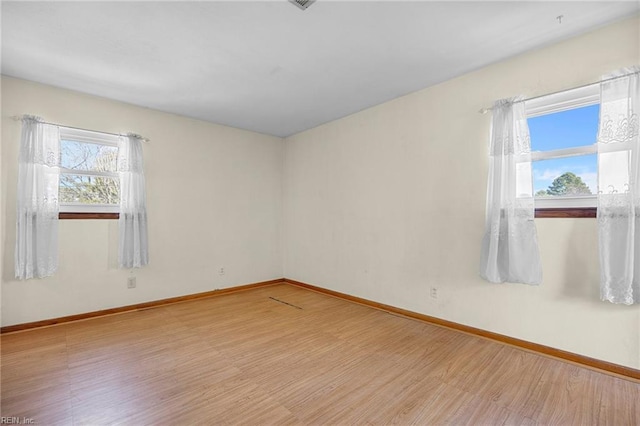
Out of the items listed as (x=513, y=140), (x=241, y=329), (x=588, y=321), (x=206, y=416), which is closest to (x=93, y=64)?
(x=241, y=329)

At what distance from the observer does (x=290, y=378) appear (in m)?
2.03

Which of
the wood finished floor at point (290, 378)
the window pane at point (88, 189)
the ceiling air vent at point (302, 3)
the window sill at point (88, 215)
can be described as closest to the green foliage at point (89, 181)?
the window pane at point (88, 189)

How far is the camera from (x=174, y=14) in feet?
Answer: 6.48

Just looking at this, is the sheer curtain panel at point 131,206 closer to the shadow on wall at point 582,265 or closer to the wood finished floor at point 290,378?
the wood finished floor at point 290,378

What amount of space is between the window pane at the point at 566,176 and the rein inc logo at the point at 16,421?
3.82 metres

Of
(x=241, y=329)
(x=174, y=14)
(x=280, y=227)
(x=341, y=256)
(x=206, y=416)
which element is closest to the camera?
(x=206, y=416)

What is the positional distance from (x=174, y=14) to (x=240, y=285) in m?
3.59

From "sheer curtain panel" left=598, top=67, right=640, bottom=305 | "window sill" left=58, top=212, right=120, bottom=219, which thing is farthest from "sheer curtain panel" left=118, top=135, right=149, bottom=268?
"sheer curtain panel" left=598, top=67, right=640, bottom=305

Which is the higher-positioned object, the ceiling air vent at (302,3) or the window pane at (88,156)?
the ceiling air vent at (302,3)

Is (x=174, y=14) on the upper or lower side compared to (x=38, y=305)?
upper

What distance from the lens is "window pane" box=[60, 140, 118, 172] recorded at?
10.5 feet

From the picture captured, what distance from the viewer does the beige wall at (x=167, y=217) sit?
2.90 m

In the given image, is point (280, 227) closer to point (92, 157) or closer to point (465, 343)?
point (92, 157)

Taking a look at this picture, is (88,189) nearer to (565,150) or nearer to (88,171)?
(88,171)
